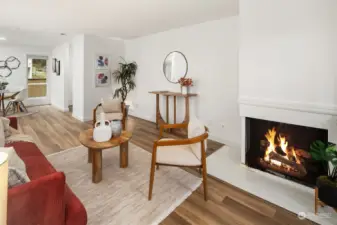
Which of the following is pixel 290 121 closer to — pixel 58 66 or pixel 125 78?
pixel 125 78

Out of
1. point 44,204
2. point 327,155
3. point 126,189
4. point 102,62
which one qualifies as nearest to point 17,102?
point 102,62

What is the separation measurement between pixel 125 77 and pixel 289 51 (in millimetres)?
4349

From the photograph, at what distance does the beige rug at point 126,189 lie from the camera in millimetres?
1854

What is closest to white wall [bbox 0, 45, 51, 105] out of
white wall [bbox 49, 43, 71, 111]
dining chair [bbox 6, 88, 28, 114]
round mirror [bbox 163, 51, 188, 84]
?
white wall [bbox 49, 43, 71, 111]

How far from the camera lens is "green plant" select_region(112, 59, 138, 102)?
5.68 m

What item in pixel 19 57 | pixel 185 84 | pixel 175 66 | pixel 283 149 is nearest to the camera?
pixel 283 149

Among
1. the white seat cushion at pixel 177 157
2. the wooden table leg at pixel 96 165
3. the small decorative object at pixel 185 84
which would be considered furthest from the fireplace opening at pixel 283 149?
the wooden table leg at pixel 96 165

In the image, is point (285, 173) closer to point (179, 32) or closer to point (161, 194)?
point (161, 194)

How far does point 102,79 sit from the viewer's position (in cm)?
572

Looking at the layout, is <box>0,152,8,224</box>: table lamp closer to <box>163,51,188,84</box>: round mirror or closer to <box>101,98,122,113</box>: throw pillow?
<box>101,98,122,113</box>: throw pillow

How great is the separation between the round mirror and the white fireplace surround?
82.5 inches

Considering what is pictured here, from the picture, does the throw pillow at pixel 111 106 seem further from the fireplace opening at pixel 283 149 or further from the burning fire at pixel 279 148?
the burning fire at pixel 279 148

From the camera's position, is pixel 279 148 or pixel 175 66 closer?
pixel 279 148

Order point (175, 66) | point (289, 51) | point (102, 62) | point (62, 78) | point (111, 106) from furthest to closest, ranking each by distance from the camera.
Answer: point (62, 78), point (102, 62), point (175, 66), point (111, 106), point (289, 51)
